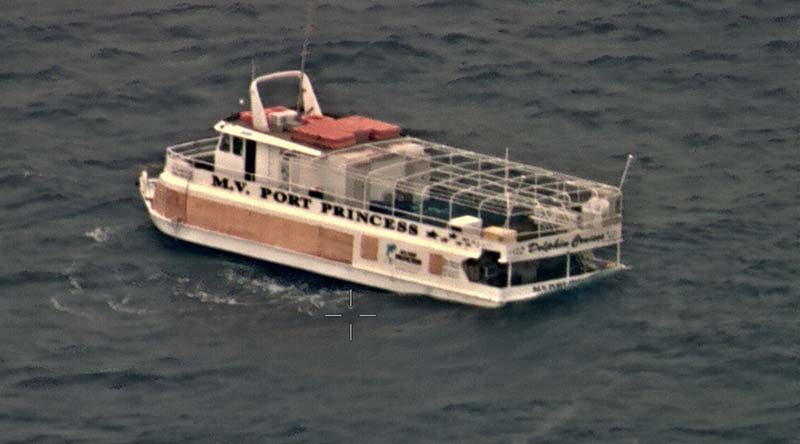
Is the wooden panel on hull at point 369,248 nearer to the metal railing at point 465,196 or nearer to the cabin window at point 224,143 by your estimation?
the metal railing at point 465,196

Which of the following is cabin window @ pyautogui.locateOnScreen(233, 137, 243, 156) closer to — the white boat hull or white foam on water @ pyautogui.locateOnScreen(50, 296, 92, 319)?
the white boat hull

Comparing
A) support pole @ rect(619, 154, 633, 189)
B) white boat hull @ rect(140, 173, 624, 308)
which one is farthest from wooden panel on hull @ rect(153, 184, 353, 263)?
support pole @ rect(619, 154, 633, 189)

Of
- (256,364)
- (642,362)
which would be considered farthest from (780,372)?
(256,364)

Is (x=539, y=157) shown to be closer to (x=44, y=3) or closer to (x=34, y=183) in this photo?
(x=34, y=183)

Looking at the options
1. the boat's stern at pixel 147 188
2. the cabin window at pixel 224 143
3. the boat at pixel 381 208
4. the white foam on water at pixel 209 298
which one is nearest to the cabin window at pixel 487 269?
the boat at pixel 381 208

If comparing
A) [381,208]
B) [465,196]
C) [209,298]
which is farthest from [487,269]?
[209,298]

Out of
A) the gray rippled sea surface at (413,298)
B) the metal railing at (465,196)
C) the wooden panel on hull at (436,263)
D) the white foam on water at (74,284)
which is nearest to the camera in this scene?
the gray rippled sea surface at (413,298)

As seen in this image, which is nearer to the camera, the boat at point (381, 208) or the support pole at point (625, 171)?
the boat at point (381, 208)
